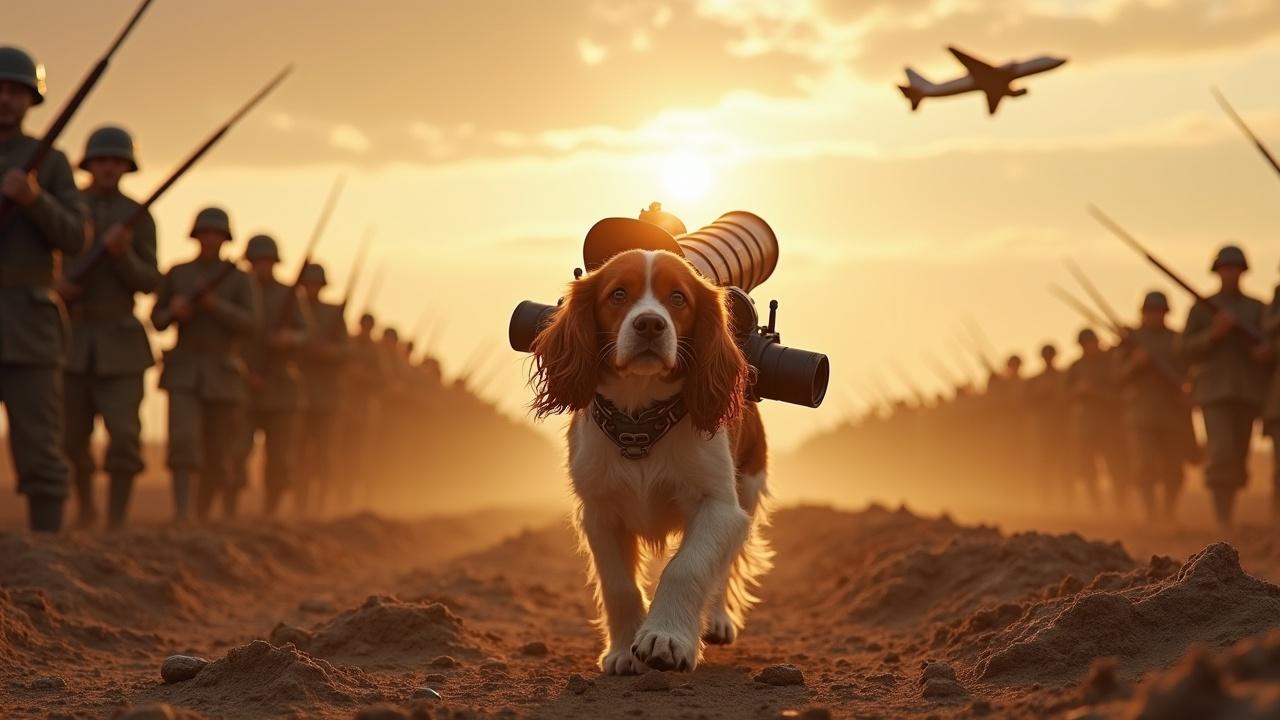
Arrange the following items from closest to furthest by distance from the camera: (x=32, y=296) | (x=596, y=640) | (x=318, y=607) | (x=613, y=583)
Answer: (x=613, y=583)
(x=596, y=640)
(x=318, y=607)
(x=32, y=296)

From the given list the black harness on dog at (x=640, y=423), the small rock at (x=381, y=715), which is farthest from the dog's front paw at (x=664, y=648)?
the small rock at (x=381, y=715)

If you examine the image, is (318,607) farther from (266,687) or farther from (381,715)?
(381,715)

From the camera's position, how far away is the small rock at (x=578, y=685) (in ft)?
18.7

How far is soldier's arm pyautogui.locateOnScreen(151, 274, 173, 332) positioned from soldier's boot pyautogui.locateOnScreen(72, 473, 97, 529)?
206 cm

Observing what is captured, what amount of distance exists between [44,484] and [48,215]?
1.95 meters

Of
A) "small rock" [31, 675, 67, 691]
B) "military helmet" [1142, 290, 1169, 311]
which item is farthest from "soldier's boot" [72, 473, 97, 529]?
"military helmet" [1142, 290, 1169, 311]

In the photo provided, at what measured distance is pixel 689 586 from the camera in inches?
234

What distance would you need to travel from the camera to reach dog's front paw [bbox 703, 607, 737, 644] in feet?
24.4

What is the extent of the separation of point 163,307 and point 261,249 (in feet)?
11.7

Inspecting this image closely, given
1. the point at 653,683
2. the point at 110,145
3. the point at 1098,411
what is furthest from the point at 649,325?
the point at 1098,411

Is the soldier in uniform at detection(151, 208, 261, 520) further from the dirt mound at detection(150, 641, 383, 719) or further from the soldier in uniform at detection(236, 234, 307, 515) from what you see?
the dirt mound at detection(150, 641, 383, 719)

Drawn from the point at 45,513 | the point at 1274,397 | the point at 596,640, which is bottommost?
the point at 596,640

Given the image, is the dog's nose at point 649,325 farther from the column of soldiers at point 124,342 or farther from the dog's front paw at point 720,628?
the column of soldiers at point 124,342

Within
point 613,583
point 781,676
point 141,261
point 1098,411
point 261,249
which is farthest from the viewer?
point 1098,411
